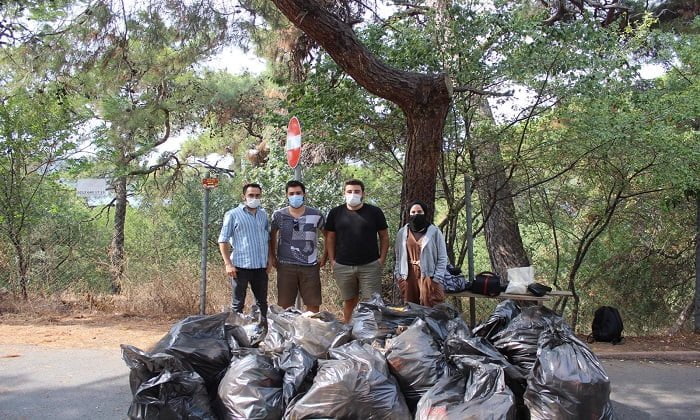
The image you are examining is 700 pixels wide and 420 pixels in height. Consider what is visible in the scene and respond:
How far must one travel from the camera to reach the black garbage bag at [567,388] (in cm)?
341

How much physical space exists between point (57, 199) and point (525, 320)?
10.00 meters

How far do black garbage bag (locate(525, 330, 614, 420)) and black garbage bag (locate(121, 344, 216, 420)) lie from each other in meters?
2.07

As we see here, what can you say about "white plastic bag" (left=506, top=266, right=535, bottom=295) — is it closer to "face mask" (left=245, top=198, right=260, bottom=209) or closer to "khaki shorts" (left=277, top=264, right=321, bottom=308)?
"khaki shorts" (left=277, top=264, right=321, bottom=308)

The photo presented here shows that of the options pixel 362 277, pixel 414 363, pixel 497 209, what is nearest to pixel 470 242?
pixel 362 277

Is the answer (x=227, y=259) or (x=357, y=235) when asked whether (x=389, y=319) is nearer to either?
(x=357, y=235)

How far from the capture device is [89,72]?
1098cm

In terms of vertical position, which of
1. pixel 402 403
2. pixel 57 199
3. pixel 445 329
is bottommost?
pixel 402 403

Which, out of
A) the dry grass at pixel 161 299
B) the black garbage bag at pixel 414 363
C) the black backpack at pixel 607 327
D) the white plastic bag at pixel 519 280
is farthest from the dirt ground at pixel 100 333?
the black garbage bag at pixel 414 363

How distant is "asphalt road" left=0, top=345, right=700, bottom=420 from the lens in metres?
4.27

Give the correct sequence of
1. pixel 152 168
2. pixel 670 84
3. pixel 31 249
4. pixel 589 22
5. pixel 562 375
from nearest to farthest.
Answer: pixel 562 375
pixel 589 22
pixel 670 84
pixel 31 249
pixel 152 168

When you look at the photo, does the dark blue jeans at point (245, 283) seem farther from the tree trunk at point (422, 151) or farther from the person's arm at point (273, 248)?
the tree trunk at point (422, 151)

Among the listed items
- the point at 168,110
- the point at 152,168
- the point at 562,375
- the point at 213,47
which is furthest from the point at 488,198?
the point at 152,168

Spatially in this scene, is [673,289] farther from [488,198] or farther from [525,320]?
[525,320]

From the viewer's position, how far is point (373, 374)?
358cm
